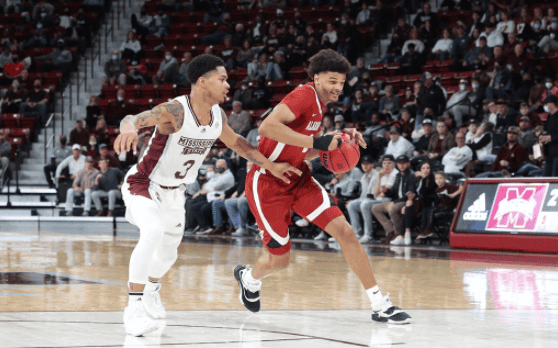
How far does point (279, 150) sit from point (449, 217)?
7915 millimetres

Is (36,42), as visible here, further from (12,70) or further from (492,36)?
(492,36)

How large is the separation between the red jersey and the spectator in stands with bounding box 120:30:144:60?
62.7 feet

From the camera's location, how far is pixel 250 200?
18.0 ft

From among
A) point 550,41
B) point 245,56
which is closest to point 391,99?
point 550,41

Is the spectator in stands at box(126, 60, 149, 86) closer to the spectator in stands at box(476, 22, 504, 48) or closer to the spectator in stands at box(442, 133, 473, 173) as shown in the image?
the spectator in stands at box(476, 22, 504, 48)

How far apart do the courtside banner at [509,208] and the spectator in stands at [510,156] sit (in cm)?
75

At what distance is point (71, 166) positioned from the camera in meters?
19.2

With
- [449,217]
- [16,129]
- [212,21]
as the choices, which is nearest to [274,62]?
Answer: [212,21]

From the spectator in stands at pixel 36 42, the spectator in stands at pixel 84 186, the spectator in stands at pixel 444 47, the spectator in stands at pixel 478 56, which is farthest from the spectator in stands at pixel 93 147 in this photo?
the spectator in stands at pixel 478 56

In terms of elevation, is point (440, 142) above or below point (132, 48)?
below

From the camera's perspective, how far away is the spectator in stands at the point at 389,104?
16859mm

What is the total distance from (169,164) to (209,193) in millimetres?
11284

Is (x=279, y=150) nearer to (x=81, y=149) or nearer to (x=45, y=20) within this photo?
(x=81, y=149)

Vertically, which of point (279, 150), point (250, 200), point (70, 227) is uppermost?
point (279, 150)
